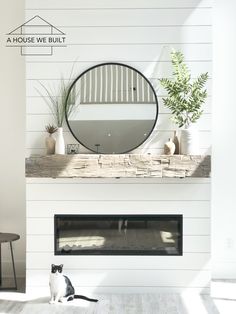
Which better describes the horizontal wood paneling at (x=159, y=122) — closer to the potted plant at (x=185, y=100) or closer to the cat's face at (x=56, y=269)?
the potted plant at (x=185, y=100)

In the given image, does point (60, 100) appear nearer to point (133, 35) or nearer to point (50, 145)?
point (50, 145)

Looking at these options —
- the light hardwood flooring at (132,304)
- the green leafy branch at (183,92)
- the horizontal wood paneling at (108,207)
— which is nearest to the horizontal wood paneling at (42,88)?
the green leafy branch at (183,92)

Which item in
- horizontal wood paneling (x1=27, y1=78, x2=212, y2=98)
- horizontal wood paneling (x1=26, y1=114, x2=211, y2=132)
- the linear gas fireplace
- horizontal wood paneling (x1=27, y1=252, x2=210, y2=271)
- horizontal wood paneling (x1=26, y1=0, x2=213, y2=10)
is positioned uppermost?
horizontal wood paneling (x1=26, y1=0, x2=213, y2=10)

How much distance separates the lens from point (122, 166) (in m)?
4.16

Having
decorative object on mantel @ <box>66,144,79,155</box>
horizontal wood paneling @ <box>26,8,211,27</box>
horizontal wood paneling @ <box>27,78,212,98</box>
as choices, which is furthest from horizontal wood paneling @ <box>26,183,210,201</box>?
horizontal wood paneling @ <box>26,8,211,27</box>

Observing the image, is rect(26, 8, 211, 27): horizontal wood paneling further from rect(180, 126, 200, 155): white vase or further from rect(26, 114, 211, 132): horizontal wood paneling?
rect(180, 126, 200, 155): white vase

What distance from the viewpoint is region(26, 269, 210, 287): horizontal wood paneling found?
4336 millimetres

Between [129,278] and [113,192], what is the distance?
0.78 m

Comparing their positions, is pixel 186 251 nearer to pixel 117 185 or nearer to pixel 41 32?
pixel 117 185

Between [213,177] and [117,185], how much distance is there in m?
1.08

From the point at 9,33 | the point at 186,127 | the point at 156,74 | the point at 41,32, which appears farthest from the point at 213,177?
the point at 9,33

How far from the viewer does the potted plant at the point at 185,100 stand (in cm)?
415

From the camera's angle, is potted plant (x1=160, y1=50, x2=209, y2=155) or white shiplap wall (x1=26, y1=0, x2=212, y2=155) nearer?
potted plant (x1=160, y1=50, x2=209, y2=155)

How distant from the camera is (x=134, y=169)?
13.6ft
